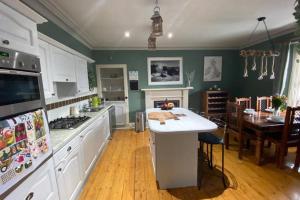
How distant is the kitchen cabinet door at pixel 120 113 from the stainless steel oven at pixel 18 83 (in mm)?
3601

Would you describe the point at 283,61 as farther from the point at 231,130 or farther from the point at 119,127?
the point at 119,127

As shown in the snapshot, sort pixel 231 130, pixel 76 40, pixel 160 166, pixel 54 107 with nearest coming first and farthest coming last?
pixel 160 166 < pixel 54 107 < pixel 231 130 < pixel 76 40

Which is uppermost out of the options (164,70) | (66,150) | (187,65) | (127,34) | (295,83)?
(127,34)

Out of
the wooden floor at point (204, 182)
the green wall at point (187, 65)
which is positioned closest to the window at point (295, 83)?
the wooden floor at point (204, 182)

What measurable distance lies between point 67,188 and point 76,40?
2.87 metres

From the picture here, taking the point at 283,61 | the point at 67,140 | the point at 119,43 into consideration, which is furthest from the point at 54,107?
the point at 283,61

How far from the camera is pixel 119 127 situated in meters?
4.91

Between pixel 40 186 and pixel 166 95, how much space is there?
404 centimetres

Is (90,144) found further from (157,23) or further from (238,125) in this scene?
(238,125)

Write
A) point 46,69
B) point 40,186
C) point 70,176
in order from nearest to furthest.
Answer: point 40,186 → point 70,176 → point 46,69

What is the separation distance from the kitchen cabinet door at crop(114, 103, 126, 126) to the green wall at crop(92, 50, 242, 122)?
9.0 inches

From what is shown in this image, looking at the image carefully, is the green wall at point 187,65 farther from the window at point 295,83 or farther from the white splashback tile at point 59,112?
the white splashback tile at point 59,112

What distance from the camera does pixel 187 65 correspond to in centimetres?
497

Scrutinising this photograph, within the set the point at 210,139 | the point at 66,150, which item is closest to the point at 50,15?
the point at 66,150
